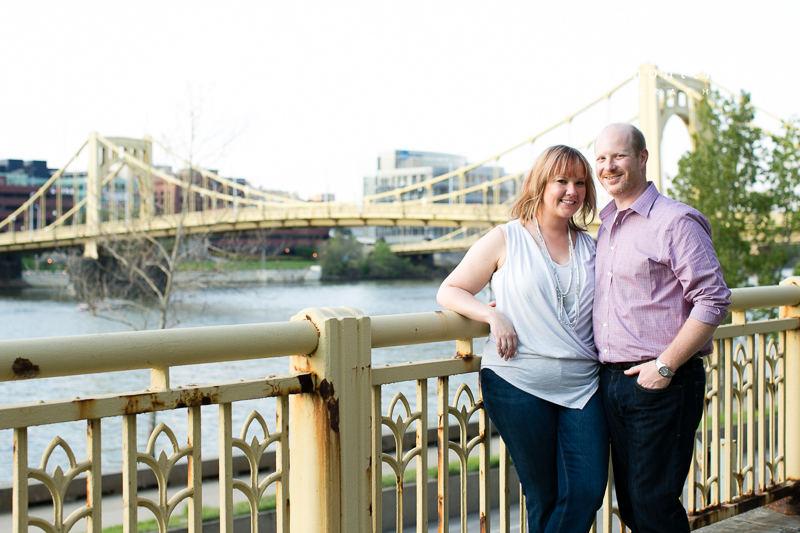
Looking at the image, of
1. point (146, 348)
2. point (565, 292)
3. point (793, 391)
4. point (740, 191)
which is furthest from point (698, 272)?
point (740, 191)

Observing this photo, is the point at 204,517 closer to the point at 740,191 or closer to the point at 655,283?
the point at 655,283

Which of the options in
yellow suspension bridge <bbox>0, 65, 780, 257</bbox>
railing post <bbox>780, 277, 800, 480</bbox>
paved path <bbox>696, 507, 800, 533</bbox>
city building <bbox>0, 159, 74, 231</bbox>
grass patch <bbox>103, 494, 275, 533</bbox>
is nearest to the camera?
paved path <bbox>696, 507, 800, 533</bbox>

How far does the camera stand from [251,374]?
13406mm

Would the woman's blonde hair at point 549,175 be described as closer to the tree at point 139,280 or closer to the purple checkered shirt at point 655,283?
the purple checkered shirt at point 655,283

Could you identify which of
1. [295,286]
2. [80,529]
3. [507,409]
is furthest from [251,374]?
[295,286]

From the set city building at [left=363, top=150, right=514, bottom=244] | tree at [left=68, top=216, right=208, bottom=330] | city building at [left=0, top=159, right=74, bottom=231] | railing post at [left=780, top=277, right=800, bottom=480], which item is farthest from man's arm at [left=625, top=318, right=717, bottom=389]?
city building at [left=0, top=159, right=74, bottom=231]

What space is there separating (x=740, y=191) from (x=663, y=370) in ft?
34.2

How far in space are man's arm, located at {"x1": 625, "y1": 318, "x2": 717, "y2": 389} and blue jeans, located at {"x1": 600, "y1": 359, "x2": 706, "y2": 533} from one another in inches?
1.0

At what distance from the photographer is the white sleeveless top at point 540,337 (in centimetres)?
162

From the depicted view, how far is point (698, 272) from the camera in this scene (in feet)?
5.10

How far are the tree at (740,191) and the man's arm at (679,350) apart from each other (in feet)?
32.1

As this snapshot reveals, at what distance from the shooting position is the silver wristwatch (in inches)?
62.0

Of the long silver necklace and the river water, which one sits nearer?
the long silver necklace

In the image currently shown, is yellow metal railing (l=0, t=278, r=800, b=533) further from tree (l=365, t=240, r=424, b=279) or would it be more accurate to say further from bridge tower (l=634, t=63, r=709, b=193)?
tree (l=365, t=240, r=424, b=279)
